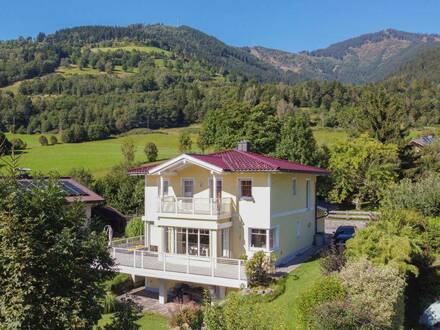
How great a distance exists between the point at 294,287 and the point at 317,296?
20.0 feet

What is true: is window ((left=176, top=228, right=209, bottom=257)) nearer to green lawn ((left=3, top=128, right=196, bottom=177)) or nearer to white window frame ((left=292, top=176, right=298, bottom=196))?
white window frame ((left=292, top=176, right=298, bottom=196))

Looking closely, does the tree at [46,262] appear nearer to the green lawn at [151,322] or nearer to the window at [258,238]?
the green lawn at [151,322]

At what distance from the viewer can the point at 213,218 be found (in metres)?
24.3

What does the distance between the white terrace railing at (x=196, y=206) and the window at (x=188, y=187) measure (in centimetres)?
88

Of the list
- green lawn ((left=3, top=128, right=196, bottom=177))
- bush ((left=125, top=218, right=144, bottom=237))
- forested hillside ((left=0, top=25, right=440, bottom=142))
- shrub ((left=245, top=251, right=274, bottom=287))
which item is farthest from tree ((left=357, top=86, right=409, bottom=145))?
shrub ((left=245, top=251, right=274, bottom=287))

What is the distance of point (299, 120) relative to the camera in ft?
186

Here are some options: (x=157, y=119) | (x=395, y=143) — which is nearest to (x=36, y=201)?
(x=395, y=143)

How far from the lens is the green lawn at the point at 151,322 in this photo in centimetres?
2042

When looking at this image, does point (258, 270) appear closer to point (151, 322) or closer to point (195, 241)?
point (195, 241)

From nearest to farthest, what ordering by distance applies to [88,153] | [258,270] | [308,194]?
[258,270]
[308,194]
[88,153]

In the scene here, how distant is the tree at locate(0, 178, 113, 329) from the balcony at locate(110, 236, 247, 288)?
42.4 feet

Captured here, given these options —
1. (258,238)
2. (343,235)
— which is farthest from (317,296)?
(343,235)

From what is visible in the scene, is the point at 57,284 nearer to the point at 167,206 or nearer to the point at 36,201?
the point at 36,201

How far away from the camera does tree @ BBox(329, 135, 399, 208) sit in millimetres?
47219
